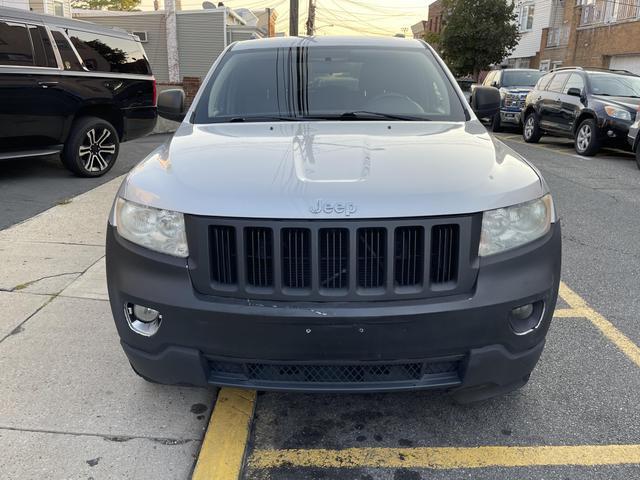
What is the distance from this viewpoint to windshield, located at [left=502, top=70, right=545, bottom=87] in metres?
17.0

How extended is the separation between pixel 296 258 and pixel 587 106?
36.4 ft

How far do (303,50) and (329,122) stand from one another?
1017mm

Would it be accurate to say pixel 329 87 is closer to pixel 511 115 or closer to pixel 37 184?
pixel 37 184

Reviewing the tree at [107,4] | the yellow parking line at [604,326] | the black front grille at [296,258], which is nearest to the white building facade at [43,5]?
the yellow parking line at [604,326]

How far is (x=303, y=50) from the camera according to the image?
4.04 m

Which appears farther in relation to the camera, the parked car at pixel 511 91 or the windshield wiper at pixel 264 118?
the parked car at pixel 511 91

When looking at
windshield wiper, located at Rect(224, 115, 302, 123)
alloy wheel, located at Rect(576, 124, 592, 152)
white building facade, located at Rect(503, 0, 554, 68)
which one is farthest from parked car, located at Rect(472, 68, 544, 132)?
→ white building facade, located at Rect(503, 0, 554, 68)

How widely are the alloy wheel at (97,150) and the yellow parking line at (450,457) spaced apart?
21.0 feet

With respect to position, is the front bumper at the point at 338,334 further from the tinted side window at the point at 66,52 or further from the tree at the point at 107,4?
the tree at the point at 107,4

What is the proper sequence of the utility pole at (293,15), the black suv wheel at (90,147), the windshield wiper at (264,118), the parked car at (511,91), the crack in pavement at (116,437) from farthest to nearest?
the utility pole at (293,15) → the parked car at (511,91) → the black suv wheel at (90,147) → the windshield wiper at (264,118) → the crack in pavement at (116,437)

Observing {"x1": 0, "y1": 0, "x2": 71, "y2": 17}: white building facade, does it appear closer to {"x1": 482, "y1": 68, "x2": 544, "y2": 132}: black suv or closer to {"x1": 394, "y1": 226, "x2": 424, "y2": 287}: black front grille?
{"x1": 482, "y1": 68, "x2": 544, "y2": 132}: black suv

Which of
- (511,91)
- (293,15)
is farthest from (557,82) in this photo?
(293,15)

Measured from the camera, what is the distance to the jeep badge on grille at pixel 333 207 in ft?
7.04

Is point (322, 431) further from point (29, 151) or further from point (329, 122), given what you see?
point (29, 151)
